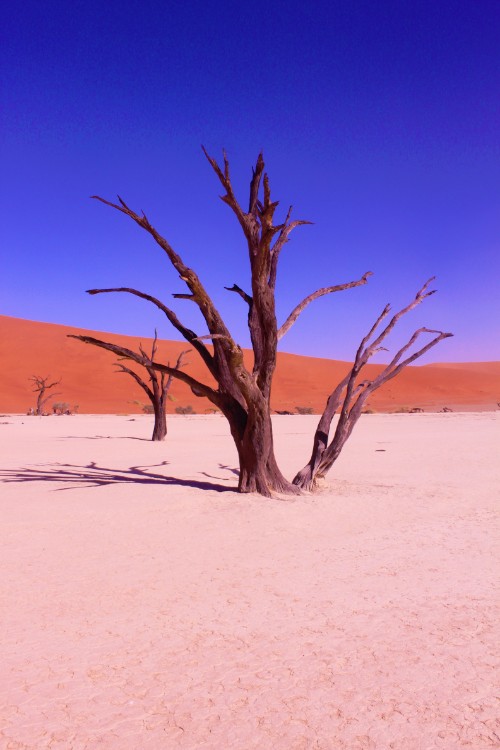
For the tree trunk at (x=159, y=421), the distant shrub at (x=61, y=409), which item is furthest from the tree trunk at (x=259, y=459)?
the distant shrub at (x=61, y=409)

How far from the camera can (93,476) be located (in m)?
9.01

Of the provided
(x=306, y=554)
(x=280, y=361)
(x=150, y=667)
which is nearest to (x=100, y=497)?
(x=306, y=554)

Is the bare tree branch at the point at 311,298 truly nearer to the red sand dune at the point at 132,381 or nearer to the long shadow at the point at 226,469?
the long shadow at the point at 226,469

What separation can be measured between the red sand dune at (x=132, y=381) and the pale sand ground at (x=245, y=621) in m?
33.5

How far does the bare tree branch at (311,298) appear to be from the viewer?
24.8 ft

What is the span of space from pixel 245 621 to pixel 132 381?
51786 millimetres

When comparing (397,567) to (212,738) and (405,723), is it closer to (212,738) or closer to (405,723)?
(405,723)

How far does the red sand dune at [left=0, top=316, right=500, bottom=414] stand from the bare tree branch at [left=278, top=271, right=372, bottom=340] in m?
31.9

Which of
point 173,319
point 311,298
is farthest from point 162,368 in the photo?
point 311,298

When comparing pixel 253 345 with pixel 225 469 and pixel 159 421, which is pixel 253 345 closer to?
pixel 225 469

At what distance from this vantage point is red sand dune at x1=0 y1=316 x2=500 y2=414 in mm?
44531

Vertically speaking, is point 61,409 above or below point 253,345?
below

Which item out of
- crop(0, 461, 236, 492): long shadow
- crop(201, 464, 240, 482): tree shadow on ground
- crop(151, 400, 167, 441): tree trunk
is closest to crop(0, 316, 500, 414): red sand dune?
crop(151, 400, 167, 441): tree trunk

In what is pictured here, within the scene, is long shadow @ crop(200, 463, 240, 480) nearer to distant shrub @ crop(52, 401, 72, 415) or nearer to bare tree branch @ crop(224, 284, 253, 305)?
bare tree branch @ crop(224, 284, 253, 305)
